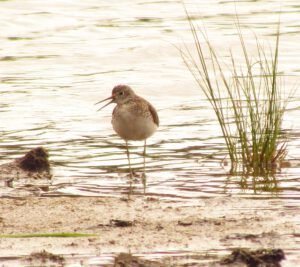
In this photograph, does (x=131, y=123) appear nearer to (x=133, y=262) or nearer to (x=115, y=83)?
(x=133, y=262)

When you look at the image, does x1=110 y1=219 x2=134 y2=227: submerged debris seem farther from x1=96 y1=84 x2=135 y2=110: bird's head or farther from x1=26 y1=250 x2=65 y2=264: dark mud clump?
x1=96 y1=84 x2=135 y2=110: bird's head

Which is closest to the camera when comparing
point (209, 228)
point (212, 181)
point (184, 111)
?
point (209, 228)

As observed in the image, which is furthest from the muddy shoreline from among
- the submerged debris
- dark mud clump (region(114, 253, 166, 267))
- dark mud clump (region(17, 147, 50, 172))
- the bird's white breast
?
the bird's white breast

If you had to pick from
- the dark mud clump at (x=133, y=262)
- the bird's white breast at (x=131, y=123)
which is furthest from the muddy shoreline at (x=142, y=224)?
the bird's white breast at (x=131, y=123)

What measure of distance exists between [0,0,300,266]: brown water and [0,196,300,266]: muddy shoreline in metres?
0.52

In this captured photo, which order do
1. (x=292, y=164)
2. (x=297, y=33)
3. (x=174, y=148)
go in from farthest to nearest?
(x=297, y=33) → (x=174, y=148) → (x=292, y=164)

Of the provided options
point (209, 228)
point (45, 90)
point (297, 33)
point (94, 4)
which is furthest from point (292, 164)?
point (94, 4)

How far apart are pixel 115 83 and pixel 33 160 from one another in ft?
18.5

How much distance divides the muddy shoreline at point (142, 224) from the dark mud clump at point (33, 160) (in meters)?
1.04

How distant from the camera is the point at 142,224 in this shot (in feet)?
25.0

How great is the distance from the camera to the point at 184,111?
1370 centimetres

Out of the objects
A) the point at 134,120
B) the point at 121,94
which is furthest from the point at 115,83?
the point at 134,120

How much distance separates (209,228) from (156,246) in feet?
2.13

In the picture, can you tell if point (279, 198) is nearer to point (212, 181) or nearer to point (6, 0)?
point (212, 181)
